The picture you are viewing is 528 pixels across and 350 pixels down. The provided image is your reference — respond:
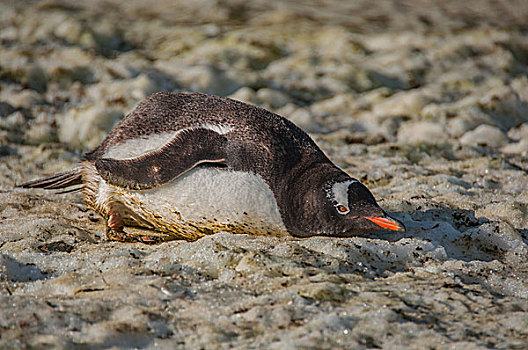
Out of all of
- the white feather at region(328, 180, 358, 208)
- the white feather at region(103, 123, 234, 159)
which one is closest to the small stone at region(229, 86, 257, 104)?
the white feather at region(103, 123, 234, 159)

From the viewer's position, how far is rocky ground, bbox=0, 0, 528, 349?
235 centimetres

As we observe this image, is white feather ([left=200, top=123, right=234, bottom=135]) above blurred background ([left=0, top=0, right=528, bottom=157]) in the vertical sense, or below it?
above

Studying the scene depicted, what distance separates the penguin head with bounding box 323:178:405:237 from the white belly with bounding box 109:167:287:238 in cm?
32

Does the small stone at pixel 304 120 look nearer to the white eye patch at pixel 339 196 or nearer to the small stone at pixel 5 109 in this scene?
the white eye patch at pixel 339 196

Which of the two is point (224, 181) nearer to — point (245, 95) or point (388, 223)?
point (388, 223)

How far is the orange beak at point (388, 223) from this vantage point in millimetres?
3180

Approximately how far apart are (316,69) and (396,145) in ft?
7.57

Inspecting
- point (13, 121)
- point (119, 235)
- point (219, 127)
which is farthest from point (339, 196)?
point (13, 121)

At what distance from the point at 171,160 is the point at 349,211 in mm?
1194

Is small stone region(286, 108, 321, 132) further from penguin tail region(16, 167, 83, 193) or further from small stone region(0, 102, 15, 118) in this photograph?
small stone region(0, 102, 15, 118)

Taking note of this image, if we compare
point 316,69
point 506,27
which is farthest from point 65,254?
point 506,27

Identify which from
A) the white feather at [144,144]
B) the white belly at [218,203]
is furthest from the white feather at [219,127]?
the white belly at [218,203]

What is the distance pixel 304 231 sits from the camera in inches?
134

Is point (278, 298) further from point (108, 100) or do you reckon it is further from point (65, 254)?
point (108, 100)
